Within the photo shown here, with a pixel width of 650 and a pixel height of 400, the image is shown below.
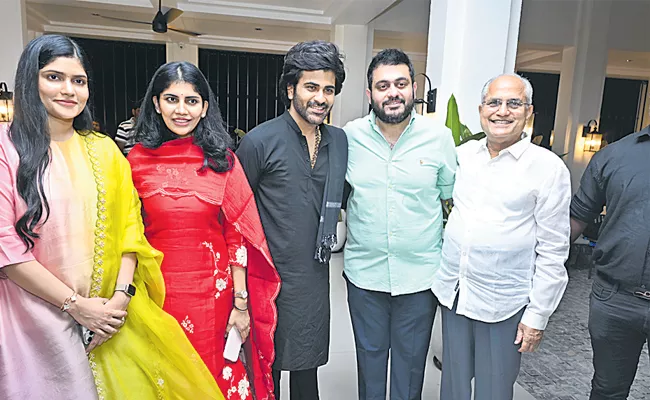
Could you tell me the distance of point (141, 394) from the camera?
58.2 inches

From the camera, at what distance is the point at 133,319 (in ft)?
4.85

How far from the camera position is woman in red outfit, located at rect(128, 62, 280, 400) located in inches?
60.2

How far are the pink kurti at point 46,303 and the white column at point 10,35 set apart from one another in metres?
5.22

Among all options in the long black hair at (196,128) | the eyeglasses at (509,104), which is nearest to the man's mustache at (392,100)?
the eyeglasses at (509,104)

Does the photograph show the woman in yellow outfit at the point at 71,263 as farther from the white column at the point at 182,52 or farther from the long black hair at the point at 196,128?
the white column at the point at 182,52

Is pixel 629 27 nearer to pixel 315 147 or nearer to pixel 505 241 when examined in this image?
pixel 505 241

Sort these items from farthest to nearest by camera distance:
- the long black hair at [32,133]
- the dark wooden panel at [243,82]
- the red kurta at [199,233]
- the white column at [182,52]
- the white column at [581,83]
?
the dark wooden panel at [243,82] < the white column at [182,52] < the white column at [581,83] < the red kurta at [199,233] < the long black hair at [32,133]

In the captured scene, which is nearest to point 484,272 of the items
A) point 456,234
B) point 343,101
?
point 456,234

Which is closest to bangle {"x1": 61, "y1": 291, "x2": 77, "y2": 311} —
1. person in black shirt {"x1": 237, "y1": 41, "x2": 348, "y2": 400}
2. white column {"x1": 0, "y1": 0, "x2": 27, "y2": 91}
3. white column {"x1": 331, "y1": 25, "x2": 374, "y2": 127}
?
person in black shirt {"x1": 237, "y1": 41, "x2": 348, "y2": 400}

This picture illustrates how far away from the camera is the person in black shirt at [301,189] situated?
5.54 feet

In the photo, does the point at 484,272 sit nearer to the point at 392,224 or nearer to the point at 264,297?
the point at 392,224

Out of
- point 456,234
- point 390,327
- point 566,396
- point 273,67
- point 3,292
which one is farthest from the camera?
point 273,67


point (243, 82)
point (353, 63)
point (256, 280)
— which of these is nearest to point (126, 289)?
point (256, 280)

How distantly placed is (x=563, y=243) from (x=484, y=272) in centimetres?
27
